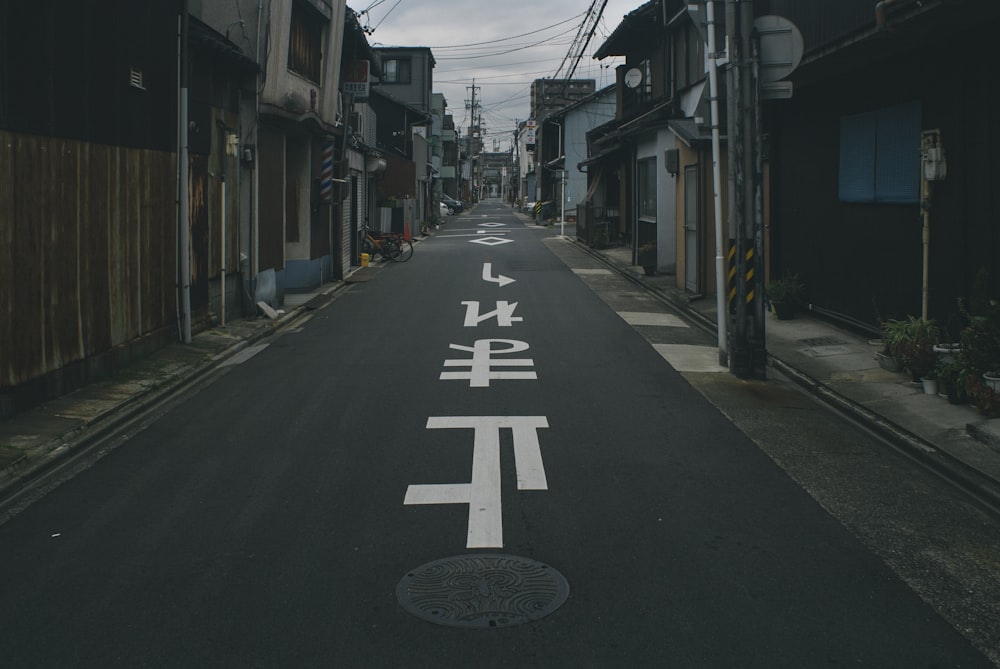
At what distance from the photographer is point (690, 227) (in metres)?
21.1

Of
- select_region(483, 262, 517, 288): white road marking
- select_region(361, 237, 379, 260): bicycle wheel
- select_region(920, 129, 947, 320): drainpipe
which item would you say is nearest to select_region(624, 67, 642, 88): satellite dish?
select_region(483, 262, 517, 288): white road marking

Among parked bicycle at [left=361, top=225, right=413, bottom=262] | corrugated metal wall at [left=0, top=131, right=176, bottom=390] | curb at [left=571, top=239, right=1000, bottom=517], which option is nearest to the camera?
curb at [left=571, top=239, right=1000, bottom=517]

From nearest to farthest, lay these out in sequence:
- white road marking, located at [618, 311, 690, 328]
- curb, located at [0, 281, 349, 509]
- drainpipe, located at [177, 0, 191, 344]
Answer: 1. curb, located at [0, 281, 349, 509]
2. drainpipe, located at [177, 0, 191, 344]
3. white road marking, located at [618, 311, 690, 328]

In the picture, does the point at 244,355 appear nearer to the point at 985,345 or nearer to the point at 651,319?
the point at 651,319

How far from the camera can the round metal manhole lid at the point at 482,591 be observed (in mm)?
4957

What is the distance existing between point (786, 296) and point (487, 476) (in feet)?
33.6

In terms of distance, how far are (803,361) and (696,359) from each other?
1433 millimetres

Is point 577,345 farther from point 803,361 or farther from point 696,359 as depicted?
point 803,361

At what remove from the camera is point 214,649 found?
458cm

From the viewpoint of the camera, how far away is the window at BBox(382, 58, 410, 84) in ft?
205

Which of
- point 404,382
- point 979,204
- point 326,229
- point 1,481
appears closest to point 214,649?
point 1,481

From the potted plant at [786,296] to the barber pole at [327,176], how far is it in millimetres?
11368

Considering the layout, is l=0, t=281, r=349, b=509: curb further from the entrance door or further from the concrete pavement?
the entrance door

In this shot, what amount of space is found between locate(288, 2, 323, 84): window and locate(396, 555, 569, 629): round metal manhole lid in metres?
15.7
